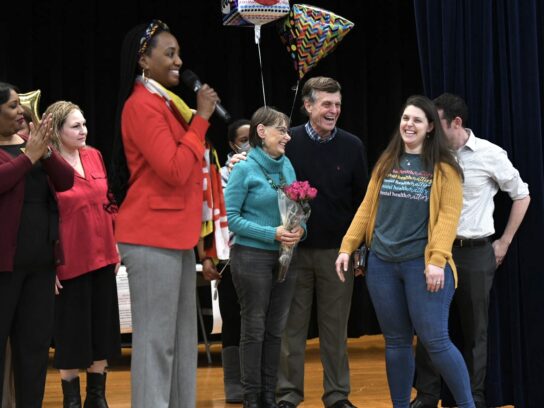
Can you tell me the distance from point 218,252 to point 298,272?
1349 millimetres

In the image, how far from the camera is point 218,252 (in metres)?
3.52

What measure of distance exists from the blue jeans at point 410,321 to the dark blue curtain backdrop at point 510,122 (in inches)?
26.6

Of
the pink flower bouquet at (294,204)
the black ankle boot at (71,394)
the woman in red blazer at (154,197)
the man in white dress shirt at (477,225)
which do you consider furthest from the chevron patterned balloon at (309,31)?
the black ankle boot at (71,394)

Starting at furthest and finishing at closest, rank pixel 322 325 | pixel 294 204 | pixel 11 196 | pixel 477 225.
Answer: pixel 322 325, pixel 477 225, pixel 294 204, pixel 11 196

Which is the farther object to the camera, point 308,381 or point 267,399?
point 308,381

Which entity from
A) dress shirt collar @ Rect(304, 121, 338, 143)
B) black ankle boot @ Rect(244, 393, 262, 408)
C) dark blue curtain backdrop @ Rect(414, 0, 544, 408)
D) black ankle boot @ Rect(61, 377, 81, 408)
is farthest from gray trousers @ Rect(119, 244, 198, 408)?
dark blue curtain backdrop @ Rect(414, 0, 544, 408)

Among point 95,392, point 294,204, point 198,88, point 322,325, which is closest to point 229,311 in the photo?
point 322,325

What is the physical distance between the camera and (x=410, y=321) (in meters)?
4.11

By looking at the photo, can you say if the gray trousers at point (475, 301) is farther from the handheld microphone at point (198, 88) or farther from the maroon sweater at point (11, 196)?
the maroon sweater at point (11, 196)

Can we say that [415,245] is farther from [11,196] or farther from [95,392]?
[95,392]

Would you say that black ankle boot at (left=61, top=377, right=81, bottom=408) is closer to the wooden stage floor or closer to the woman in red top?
the woman in red top

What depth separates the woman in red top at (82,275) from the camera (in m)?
4.57

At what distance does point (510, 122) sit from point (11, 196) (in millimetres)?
2394

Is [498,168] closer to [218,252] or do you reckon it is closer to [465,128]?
[465,128]
